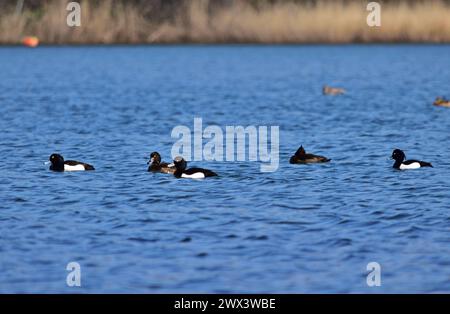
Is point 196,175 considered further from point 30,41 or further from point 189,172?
point 30,41

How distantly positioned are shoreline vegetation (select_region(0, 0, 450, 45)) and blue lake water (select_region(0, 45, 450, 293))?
2422 cm

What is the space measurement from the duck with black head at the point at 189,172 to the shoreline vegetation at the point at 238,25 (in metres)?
42.6

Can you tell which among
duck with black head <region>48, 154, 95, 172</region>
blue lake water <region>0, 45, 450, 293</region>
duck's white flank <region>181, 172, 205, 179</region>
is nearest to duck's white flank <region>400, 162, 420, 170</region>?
blue lake water <region>0, 45, 450, 293</region>

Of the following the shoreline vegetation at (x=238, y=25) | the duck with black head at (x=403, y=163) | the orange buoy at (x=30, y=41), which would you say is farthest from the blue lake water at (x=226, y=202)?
the orange buoy at (x=30, y=41)

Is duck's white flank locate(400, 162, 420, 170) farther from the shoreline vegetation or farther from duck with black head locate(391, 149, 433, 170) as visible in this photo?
the shoreline vegetation

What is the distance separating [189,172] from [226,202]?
7.54 feet

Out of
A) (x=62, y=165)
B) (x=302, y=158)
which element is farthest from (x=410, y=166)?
(x=62, y=165)

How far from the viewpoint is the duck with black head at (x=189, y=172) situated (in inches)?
705

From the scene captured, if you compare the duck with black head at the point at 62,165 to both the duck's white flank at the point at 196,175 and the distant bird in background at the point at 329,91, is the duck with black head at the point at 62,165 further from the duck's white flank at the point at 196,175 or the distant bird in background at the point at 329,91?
the distant bird in background at the point at 329,91

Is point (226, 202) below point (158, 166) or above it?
below

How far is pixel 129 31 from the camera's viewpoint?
214 ft

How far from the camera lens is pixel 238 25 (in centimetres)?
6244

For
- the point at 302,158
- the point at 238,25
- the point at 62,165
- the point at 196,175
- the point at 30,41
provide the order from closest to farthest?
1. the point at 196,175
2. the point at 62,165
3. the point at 302,158
4. the point at 238,25
5. the point at 30,41

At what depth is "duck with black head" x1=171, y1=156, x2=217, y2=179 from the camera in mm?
17906
